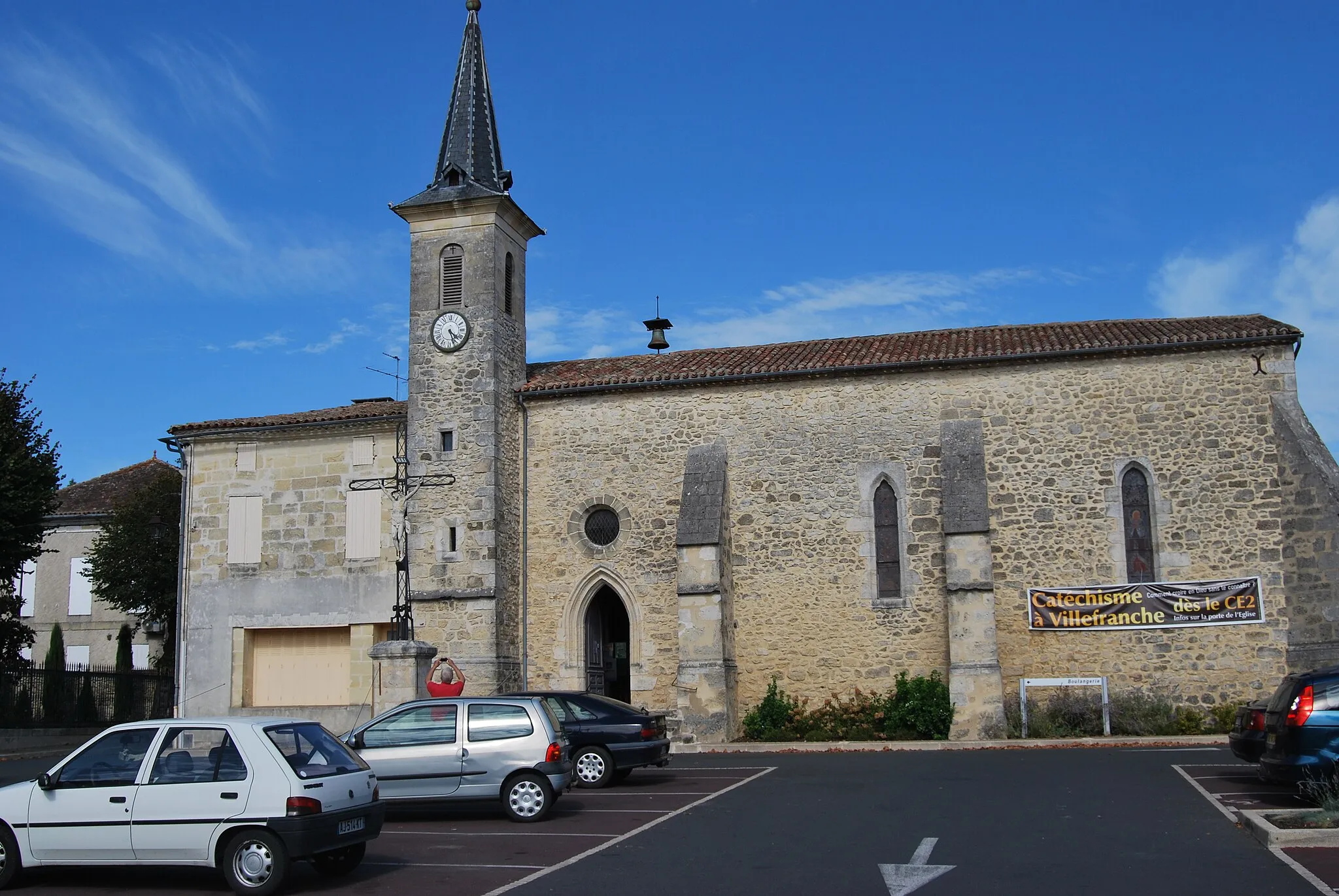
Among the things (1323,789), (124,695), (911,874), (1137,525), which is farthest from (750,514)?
(124,695)

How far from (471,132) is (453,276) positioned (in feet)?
10.3

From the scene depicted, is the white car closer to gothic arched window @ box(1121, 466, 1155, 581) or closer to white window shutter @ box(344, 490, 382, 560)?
white window shutter @ box(344, 490, 382, 560)

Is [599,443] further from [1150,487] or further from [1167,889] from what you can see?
[1167,889]

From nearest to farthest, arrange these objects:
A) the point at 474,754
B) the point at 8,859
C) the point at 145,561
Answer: the point at 8,859
the point at 474,754
the point at 145,561

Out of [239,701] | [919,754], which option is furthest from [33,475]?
[919,754]

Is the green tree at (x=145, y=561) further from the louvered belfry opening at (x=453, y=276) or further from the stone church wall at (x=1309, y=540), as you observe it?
the stone church wall at (x=1309, y=540)

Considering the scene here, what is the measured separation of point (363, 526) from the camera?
24266 millimetres

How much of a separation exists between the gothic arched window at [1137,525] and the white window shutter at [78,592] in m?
29.5

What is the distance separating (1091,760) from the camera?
16547 millimetres

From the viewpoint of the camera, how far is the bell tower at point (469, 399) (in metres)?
22.8

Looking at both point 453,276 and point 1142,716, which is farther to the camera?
point 453,276

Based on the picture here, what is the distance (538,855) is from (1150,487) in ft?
48.5

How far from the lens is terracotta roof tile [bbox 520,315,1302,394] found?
2166 cm

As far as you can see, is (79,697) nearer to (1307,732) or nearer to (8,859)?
(8,859)
